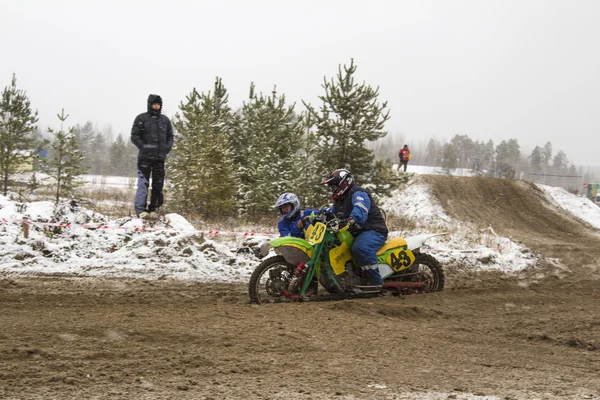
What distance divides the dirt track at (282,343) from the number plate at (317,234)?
→ 923 mm

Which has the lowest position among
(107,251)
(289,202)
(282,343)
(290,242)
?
(282,343)

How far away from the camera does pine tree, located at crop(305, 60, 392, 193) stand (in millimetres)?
15594

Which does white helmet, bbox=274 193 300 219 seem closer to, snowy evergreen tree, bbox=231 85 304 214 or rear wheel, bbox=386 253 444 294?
rear wheel, bbox=386 253 444 294

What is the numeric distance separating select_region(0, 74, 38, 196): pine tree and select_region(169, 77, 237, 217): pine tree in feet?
27.1

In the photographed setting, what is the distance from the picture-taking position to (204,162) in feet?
58.9

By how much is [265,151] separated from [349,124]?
15.2 feet

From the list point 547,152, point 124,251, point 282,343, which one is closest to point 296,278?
point 282,343

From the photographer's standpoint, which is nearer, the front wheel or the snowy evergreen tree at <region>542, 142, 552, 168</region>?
the front wheel

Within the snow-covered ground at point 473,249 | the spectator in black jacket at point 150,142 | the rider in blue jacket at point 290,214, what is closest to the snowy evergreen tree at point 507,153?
the snow-covered ground at point 473,249

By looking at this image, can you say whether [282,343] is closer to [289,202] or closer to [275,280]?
[275,280]

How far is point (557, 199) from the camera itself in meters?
29.3

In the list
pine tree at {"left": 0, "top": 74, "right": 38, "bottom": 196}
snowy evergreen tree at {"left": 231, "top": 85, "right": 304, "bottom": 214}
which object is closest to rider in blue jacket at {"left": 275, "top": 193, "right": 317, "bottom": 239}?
snowy evergreen tree at {"left": 231, "top": 85, "right": 304, "bottom": 214}

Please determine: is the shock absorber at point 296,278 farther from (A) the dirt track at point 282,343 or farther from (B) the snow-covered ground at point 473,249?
(B) the snow-covered ground at point 473,249

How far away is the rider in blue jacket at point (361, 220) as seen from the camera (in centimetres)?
768
